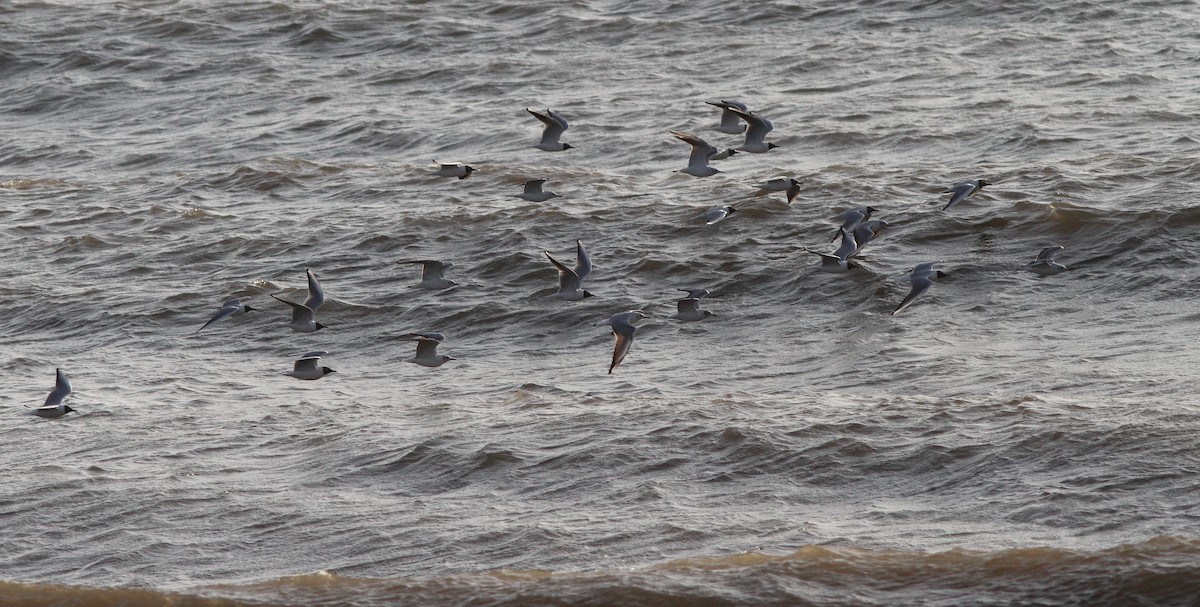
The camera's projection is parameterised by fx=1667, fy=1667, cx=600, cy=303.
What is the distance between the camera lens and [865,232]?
52.0 feet

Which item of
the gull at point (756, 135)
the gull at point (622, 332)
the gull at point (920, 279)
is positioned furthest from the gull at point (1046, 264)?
the gull at point (622, 332)

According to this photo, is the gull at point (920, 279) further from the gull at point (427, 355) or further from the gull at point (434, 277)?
the gull at point (434, 277)

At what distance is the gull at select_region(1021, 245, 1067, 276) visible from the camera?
606 inches

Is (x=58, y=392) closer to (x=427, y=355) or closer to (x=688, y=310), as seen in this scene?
(x=427, y=355)

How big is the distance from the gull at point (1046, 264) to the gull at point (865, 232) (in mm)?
1439

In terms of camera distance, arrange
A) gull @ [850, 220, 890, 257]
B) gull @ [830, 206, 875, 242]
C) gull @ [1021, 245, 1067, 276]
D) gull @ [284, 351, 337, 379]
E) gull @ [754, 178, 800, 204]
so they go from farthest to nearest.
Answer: gull @ [754, 178, 800, 204] → gull @ [830, 206, 875, 242] → gull @ [850, 220, 890, 257] → gull @ [1021, 245, 1067, 276] → gull @ [284, 351, 337, 379]

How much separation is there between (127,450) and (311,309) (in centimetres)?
250

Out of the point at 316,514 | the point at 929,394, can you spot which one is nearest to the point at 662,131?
the point at 929,394

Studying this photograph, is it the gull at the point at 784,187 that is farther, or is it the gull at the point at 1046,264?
the gull at the point at 784,187

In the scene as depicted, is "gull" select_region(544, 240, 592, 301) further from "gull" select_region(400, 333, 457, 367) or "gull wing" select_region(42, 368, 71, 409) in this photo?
"gull wing" select_region(42, 368, 71, 409)

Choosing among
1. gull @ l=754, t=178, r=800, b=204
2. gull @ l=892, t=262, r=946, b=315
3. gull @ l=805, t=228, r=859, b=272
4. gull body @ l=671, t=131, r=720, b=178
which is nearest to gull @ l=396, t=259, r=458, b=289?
gull body @ l=671, t=131, r=720, b=178

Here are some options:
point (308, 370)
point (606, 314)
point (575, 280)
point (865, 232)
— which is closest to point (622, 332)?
point (575, 280)

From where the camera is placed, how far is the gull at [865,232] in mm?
15859

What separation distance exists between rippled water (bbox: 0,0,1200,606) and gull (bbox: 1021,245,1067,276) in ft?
0.64
